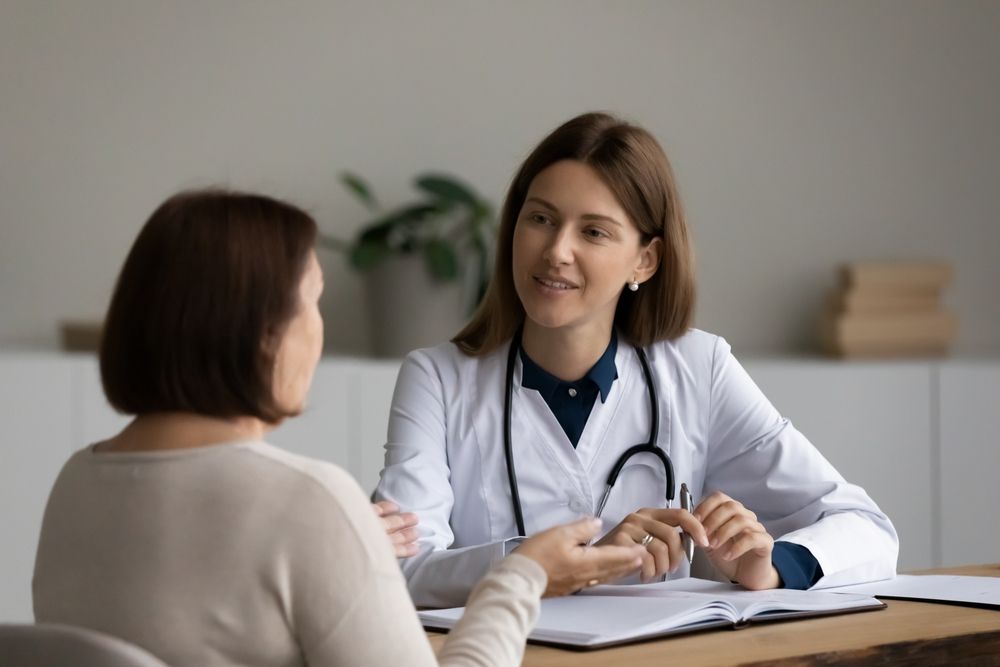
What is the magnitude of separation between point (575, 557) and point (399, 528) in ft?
1.46

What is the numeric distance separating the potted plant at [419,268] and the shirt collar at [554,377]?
57.5 inches

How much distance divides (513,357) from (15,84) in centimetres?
215

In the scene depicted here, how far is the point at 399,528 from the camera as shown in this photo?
1899 mm

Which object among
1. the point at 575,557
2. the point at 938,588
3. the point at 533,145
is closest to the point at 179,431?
the point at 575,557

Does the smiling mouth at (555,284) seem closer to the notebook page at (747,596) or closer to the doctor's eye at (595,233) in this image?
the doctor's eye at (595,233)

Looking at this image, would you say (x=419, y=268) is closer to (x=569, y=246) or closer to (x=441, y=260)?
(x=441, y=260)

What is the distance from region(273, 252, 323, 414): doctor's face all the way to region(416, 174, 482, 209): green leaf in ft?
8.18

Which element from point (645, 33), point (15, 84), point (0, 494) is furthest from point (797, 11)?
point (0, 494)

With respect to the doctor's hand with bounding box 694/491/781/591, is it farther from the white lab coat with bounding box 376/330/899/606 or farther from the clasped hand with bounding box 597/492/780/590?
the white lab coat with bounding box 376/330/899/606

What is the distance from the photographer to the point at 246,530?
115cm

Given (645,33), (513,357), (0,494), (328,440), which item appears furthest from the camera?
(645,33)

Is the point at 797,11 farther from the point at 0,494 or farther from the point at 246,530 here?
the point at 246,530

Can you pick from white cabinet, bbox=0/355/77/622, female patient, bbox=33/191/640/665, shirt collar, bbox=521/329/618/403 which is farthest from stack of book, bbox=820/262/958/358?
female patient, bbox=33/191/640/665

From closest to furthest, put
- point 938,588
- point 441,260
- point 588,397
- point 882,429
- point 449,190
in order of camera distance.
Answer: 1. point 938,588
2. point 588,397
3. point 441,260
4. point 449,190
5. point 882,429
